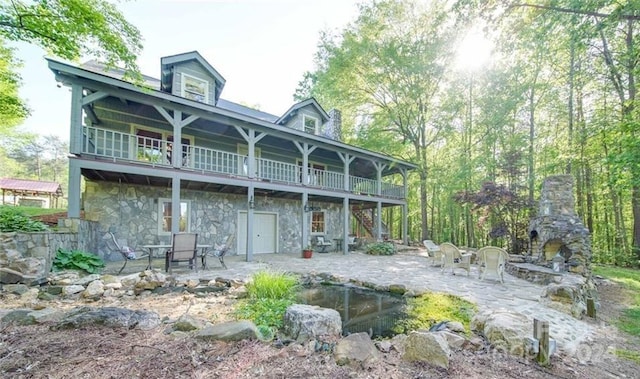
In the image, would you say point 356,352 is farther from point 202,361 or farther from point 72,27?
point 72,27

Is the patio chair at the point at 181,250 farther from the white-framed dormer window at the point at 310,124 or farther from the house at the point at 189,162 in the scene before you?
the white-framed dormer window at the point at 310,124

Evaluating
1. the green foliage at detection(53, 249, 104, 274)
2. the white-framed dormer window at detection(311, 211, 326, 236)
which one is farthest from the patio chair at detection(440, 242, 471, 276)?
the green foliage at detection(53, 249, 104, 274)

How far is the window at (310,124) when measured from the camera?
12680 mm

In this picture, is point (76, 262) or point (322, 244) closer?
point (76, 262)

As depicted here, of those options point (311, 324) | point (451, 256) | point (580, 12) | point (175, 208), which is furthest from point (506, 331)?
point (175, 208)

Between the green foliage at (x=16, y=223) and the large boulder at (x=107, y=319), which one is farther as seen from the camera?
the green foliage at (x=16, y=223)

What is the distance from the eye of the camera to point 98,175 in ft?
24.3

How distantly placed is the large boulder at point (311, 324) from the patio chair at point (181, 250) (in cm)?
398

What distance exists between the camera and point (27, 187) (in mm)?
14289

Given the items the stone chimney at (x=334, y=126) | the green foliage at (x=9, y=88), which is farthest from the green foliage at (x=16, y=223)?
the stone chimney at (x=334, y=126)

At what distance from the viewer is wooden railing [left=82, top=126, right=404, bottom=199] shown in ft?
23.5

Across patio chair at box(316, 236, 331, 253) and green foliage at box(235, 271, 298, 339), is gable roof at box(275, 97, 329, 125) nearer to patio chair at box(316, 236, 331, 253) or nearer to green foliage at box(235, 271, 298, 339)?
patio chair at box(316, 236, 331, 253)

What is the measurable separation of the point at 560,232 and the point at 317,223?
8.91 metres

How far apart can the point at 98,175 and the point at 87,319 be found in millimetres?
6011
